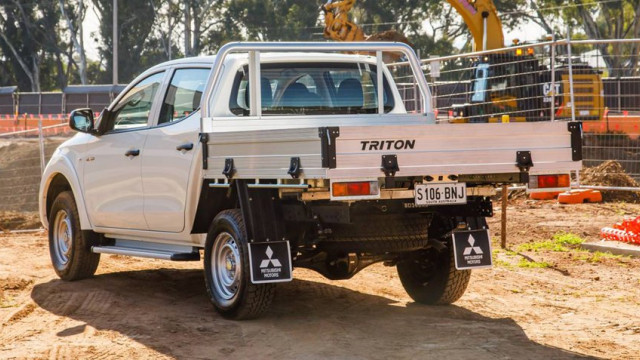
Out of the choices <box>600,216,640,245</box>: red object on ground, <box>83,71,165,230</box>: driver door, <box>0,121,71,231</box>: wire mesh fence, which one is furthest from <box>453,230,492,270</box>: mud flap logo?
<box>0,121,71,231</box>: wire mesh fence

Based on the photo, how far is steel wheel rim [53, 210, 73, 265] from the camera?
1020 centimetres

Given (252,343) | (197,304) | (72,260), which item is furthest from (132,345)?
(72,260)

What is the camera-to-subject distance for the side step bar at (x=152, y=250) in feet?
28.2

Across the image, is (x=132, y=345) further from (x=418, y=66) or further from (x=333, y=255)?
(x=418, y=66)

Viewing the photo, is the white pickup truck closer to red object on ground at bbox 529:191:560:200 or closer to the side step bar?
the side step bar

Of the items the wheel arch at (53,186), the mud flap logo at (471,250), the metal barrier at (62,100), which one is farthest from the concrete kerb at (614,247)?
the metal barrier at (62,100)

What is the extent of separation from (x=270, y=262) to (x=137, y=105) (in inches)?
103

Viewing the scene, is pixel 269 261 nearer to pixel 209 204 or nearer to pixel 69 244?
pixel 209 204

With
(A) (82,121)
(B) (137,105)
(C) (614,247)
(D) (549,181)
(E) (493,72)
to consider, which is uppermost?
(E) (493,72)

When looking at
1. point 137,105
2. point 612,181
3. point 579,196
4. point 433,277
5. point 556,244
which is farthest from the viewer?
point 612,181

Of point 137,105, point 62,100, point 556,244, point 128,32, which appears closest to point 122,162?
point 137,105

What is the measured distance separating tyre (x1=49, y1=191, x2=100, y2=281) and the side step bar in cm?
24

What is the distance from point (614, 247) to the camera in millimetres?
11688

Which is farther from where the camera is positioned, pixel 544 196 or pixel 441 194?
pixel 544 196
